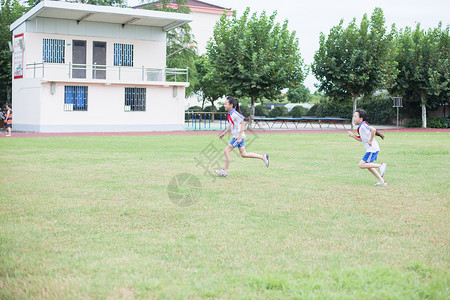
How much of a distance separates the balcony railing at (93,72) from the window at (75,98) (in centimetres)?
78

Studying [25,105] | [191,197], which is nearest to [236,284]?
[191,197]

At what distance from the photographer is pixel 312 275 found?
4223 millimetres

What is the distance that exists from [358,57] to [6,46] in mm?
26712

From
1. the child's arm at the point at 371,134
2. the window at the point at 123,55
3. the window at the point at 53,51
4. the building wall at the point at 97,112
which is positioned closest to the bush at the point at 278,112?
the building wall at the point at 97,112

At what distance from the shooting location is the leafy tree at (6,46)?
37219 mm

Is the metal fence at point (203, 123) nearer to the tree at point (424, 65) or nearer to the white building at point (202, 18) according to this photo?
the tree at point (424, 65)

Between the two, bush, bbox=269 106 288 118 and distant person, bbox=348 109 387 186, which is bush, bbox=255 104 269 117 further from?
distant person, bbox=348 109 387 186

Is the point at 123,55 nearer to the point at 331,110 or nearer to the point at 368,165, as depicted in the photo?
the point at 368,165

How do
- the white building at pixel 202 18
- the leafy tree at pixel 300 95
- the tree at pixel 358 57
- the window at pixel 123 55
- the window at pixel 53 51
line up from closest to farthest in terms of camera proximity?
the window at pixel 53 51
the window at pixel 123 55
the tree at pixel 358 57
the white building at pixel 202 18
the leafy tree at pixel 300 95

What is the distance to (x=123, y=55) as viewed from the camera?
33.2 meters

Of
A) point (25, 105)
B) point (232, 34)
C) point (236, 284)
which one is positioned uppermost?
point (232, 34)

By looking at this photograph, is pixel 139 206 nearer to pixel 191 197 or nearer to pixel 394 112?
pixel 191 197

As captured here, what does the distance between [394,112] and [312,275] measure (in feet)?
147

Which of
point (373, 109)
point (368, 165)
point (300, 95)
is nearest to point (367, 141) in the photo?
point (368, 165)
